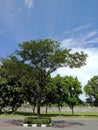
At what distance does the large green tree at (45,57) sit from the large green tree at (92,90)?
2895cm

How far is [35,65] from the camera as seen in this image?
2738 cm

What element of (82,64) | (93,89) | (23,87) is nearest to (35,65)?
(82,64)

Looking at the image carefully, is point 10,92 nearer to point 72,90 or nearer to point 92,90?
point 72,90

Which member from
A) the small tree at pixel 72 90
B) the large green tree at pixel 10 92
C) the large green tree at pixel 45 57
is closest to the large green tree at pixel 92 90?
the small tree at pixel 72 90

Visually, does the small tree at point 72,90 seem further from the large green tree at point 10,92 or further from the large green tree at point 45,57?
the large green tree at point 45,57

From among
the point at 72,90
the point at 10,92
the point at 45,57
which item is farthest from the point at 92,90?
the point at 45,57

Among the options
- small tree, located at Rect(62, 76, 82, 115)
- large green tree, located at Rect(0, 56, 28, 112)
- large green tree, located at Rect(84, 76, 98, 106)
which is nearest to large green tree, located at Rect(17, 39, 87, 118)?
large green tree, located at Rect(0, 56, 28, 112)

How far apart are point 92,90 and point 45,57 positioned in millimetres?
34188

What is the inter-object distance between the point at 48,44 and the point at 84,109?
4096cm

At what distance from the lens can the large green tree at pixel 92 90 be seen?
57.6 m

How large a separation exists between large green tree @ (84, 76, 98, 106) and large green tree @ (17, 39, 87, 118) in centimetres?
2895

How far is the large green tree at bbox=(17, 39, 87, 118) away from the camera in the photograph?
26.5 meters

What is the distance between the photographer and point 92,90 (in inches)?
2328

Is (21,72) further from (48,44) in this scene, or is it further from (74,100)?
(74,100)
